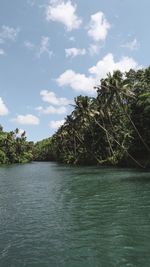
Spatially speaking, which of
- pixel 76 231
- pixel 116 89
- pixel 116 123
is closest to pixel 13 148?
pixel 116 123

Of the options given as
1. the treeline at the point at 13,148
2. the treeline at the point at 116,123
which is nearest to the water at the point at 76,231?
the treeline at the point at 116,123

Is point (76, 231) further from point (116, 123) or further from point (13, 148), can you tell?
point (13, 148)

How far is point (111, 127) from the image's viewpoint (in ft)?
263

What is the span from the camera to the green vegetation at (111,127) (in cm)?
6341

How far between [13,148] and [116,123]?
56.6 m

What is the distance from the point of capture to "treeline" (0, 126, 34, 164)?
122925 mm

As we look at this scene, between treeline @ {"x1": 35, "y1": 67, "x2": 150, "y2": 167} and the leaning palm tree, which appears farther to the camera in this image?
treeline @ {"x1": 35, "y1": 67, "x2": 150, "y2": 167}

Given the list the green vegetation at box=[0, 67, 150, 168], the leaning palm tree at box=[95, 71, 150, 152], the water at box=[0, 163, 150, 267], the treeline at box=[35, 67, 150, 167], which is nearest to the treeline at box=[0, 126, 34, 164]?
the green vegetation at box=[0, 67, 150, 168]

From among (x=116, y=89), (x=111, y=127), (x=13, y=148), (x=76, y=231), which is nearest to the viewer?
(x=76, y=231)

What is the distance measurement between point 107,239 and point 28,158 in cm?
13341

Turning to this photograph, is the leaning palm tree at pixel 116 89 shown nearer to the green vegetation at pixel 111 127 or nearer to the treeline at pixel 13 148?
the green vegetation at pixel 111 127

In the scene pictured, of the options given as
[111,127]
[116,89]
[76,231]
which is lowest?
[76,231]

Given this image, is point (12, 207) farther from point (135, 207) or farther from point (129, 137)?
point (129, 137)

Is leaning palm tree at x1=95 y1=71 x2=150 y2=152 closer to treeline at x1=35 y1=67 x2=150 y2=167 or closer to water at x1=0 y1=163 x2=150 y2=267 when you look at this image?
treeline at x1=35 y1=67 x2=150 y2=167
